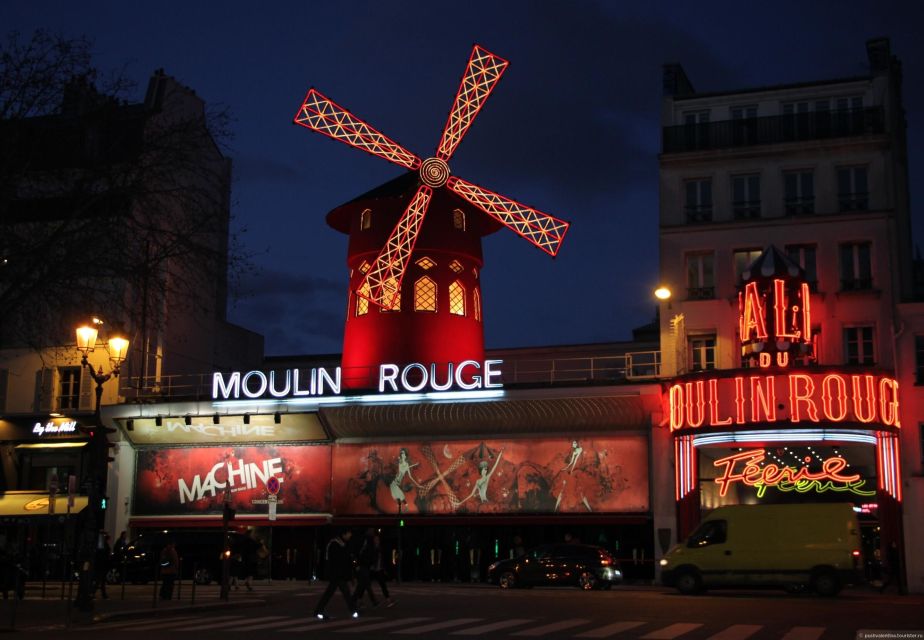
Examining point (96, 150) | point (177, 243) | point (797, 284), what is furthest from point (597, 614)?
point (797, 284)

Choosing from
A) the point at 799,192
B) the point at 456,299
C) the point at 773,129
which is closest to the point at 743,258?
the point at 799,192

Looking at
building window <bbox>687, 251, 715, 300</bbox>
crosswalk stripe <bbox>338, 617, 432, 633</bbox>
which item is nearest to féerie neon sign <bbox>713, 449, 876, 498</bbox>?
building window <bbox>687, 251, 715, 300</bbox>

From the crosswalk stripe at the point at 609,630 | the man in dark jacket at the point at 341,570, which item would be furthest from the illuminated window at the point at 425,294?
the crosswalk stripe at the point at 609,630

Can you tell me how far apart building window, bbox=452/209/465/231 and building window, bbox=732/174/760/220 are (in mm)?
6802

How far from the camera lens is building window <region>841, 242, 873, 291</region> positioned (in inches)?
997

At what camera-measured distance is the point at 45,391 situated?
99.6 ft

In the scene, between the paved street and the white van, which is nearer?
the paved street

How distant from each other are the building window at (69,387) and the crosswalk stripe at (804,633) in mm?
21370

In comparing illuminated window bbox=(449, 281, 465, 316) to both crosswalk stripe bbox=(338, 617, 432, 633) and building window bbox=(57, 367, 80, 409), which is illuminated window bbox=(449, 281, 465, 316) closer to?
building window bbox=(57, 367, 80, 409)

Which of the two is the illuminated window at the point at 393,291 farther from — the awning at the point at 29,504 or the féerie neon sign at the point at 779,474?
the awning at the point at 29,504

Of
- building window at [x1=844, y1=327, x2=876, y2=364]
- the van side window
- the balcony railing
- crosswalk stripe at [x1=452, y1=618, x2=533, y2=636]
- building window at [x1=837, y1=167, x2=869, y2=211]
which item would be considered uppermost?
the balcony railing

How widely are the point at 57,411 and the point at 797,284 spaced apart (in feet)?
59.1

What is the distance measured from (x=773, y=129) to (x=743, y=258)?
9.69 feet

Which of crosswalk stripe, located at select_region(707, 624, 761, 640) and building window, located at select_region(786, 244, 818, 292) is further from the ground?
building window, located at select_region(786, 244, 818, 292)
